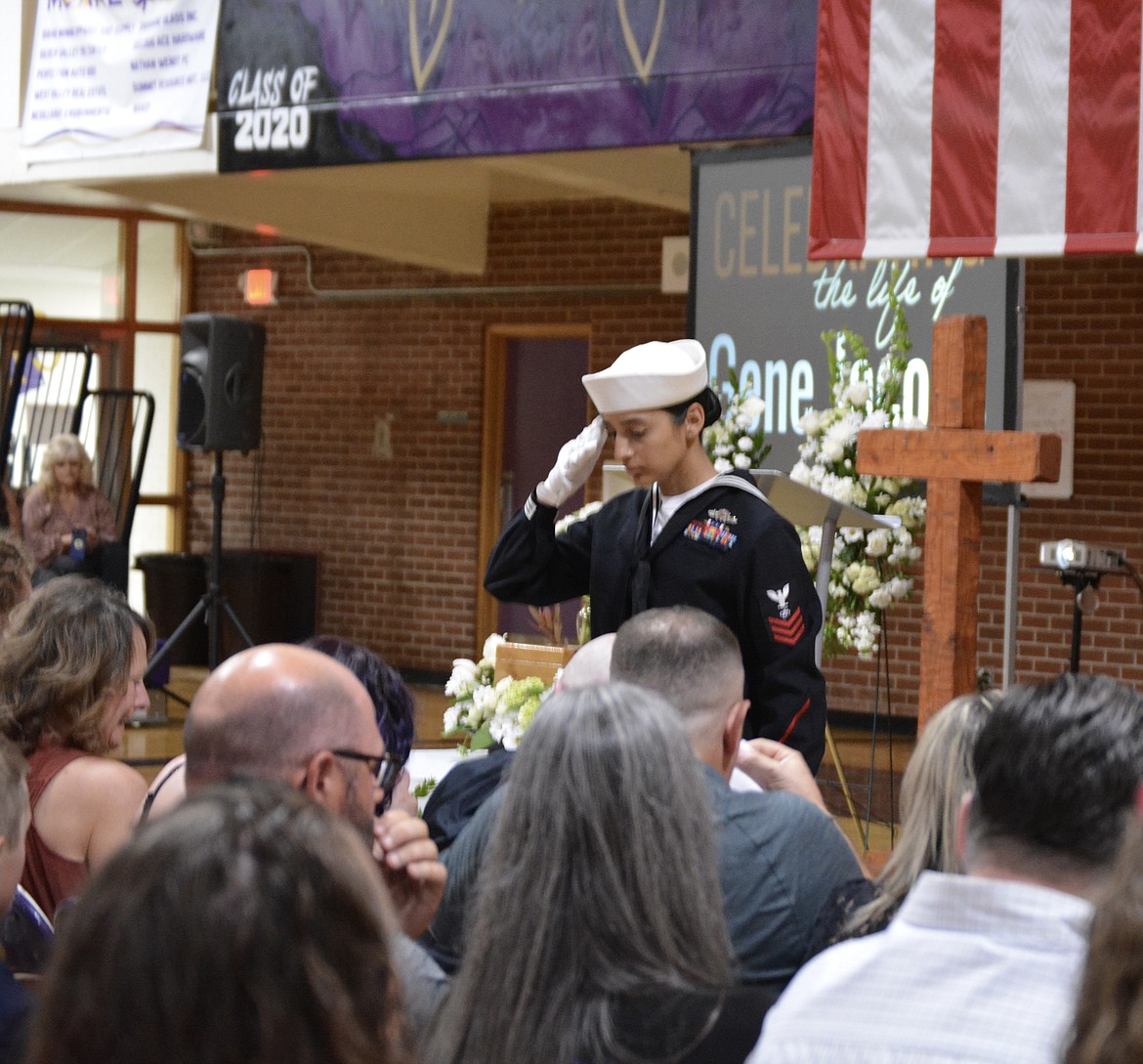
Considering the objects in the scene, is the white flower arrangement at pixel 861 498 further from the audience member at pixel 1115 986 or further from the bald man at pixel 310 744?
the audience member at pixel 1115 986

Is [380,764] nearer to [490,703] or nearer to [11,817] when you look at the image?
[11,817]

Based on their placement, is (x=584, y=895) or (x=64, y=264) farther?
(x=64, y=264)

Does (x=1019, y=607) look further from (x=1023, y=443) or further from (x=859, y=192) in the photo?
(x=1023, y=443)

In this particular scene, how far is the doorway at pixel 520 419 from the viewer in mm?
9328

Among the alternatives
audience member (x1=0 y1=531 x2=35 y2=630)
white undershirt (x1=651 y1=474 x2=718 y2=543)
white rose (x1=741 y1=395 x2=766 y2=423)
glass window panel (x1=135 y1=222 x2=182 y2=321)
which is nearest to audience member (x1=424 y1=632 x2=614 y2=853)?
white undershirt (x1=651 y1=474 x2=718 y2=543)

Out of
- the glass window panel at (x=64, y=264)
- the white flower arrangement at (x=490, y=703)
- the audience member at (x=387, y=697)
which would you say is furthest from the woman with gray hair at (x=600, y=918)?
the glass window panel at (x=64, y=264)

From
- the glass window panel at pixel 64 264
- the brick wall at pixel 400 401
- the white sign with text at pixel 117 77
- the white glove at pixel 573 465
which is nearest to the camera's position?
the white glove at pixel 573 465

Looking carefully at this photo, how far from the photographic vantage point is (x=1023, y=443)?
10.1ft

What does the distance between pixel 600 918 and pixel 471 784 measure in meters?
0.97

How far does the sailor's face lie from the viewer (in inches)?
116

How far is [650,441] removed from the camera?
9.63 feet

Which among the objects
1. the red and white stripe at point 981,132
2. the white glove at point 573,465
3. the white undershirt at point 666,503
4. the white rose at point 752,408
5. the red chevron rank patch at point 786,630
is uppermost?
the red and white stripe at point 981,132

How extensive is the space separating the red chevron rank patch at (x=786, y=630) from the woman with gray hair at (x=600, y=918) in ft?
4.78

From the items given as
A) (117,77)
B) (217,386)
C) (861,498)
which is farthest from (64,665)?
(217,386)
